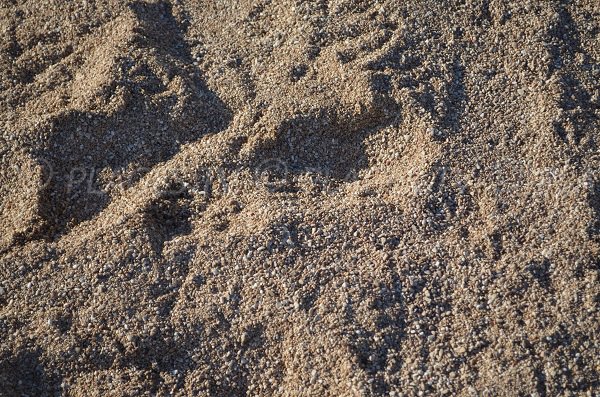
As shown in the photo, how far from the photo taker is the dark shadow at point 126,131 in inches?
110

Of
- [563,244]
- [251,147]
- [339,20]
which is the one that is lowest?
[563,244]

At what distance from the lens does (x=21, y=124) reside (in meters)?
2.91

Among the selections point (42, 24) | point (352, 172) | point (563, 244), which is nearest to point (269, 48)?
point (352, 172)

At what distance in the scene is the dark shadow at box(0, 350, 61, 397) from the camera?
2463 mm

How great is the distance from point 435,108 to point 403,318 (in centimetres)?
95

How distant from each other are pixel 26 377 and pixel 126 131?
111 centimetres

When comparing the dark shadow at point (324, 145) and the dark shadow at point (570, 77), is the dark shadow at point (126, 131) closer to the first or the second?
the dark shadow at point (324, 145)

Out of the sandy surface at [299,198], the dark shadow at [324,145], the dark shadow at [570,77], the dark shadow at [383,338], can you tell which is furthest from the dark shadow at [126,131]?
the dark shadow at [570,77]

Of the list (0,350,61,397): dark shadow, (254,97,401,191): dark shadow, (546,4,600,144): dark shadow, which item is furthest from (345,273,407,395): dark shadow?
(0,350,61,397): dark shadow

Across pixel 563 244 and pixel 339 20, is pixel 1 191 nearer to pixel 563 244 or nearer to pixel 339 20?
pixel 339 20

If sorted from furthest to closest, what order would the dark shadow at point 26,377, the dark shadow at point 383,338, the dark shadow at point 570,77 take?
the dark shadow at point 570,77 → the dark shadow at point 26,377 → the dark shadow at point 383,338

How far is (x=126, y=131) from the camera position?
2.88 metres

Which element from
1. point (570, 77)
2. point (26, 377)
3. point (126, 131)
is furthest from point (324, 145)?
point (26, 377)

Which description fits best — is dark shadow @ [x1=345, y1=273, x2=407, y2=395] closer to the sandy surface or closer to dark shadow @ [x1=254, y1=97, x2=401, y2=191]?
the sandy surface
